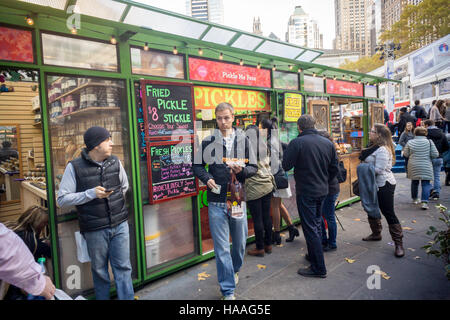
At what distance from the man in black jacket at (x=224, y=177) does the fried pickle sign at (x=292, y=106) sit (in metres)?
2.59

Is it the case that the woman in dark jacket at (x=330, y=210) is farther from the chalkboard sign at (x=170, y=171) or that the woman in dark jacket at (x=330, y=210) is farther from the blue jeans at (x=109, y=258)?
the blue jeans at (x=109, y=258)

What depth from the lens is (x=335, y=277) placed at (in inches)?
139

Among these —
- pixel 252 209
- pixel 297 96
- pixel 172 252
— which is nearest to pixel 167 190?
pixel 172 252

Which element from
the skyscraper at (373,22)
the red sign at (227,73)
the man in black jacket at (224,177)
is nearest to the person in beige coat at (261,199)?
the man in black jacket at (224,177)

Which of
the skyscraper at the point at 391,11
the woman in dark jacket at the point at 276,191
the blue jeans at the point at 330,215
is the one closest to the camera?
the blue jeans at the point at 330,215

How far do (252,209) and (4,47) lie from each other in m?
3.44

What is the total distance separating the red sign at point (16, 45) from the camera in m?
2.62

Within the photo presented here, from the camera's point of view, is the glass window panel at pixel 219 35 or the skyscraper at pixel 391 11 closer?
the glass window panel at pixel 219 35

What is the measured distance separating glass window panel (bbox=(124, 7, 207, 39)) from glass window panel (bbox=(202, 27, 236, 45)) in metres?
0.18

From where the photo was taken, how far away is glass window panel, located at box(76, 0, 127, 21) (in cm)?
346

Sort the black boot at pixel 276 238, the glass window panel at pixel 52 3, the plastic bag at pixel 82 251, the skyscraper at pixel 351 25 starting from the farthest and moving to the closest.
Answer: the skyscraper at pixel 351 25 → the black boot at pixel 276 238 → the glass window panel at pixel 52 3 → the plastic bag at pixel 82 251

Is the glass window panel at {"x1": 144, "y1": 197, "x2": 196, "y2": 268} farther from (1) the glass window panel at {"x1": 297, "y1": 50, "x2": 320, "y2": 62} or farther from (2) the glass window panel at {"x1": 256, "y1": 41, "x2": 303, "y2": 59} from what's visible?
(1) the glass window panel at {"x1": 297, "y1": 50, "x2": 320, "y2": 62}

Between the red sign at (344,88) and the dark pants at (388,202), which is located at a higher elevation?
the red sign at (344,88)

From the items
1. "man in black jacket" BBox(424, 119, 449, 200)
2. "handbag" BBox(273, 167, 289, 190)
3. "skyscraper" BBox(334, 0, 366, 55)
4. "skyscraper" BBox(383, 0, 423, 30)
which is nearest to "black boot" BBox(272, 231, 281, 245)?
"handbag" BBox(273, 167, 289, 190)
